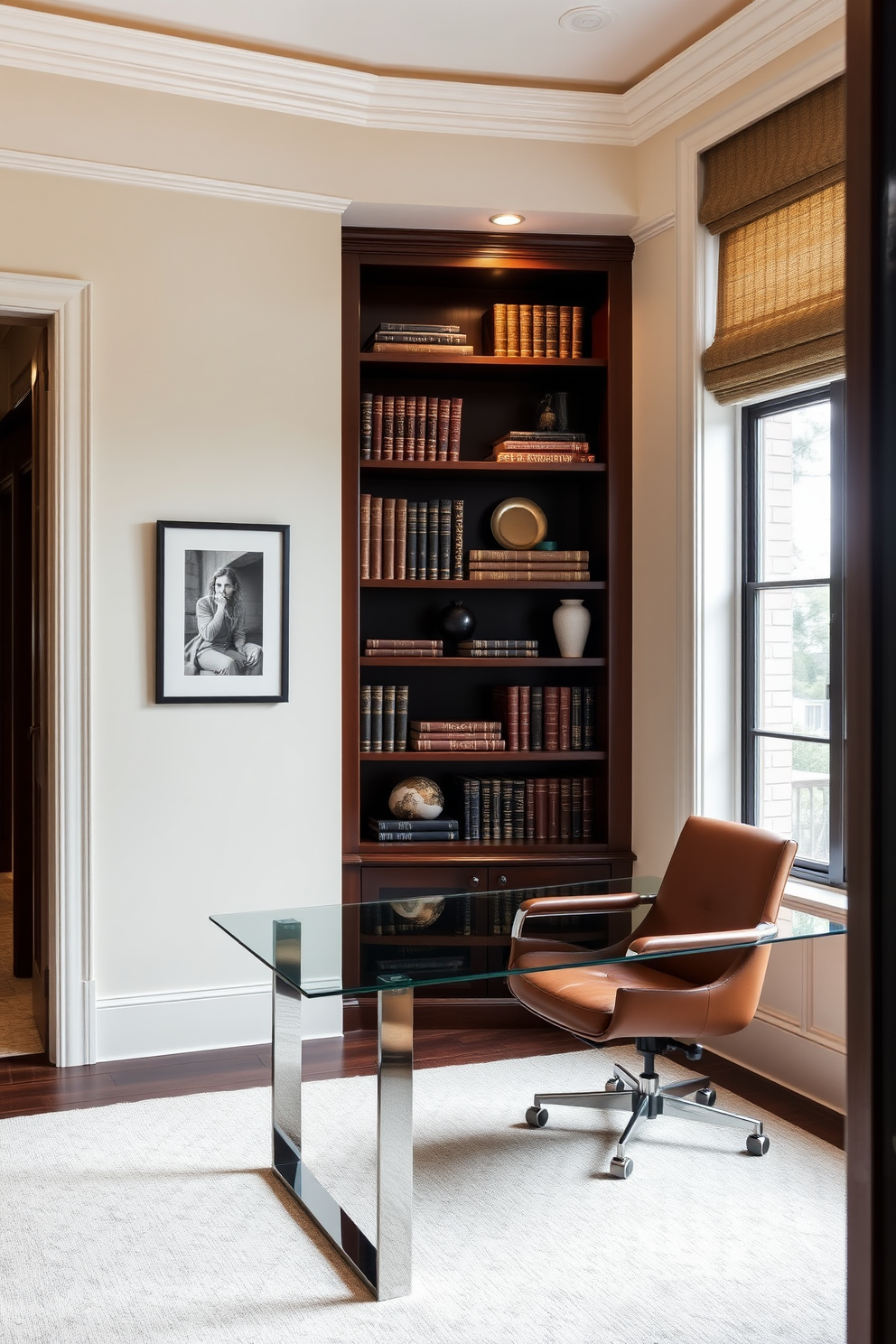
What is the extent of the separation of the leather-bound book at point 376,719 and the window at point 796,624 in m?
1.36

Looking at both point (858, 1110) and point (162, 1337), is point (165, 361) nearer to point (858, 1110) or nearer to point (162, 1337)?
point (162, 1337)

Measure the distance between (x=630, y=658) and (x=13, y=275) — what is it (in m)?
2.58

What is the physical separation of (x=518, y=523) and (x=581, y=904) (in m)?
1.78

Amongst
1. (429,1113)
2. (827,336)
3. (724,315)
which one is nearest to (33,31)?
(724,315)

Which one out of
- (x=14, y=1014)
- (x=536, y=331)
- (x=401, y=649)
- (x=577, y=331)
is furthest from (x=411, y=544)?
(x=14, y=1014)

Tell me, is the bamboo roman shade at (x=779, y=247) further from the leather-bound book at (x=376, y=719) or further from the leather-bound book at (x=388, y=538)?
the leather-bound book at (x=376, y=719)

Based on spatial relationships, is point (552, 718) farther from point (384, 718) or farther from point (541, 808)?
point (384, 718)

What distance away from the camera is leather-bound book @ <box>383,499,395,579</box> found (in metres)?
4.44

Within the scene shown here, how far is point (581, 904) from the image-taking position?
3.49 meters

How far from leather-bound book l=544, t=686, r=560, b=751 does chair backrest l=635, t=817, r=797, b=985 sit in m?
1.05

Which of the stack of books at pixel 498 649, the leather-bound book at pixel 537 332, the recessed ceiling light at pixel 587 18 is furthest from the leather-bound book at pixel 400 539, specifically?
the recessed ceiling light at pixel 587 18

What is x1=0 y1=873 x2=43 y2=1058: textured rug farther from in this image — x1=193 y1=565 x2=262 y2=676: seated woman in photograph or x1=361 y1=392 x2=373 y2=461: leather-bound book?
x1=361 y1=392 x2=373 y2=461: leather-bound book

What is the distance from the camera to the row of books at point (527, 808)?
4539mm

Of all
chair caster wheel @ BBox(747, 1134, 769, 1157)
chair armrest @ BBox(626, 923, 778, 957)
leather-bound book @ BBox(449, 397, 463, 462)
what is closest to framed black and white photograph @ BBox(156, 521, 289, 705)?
leather-bound book @ BBox(449, 397, 463, 462)
